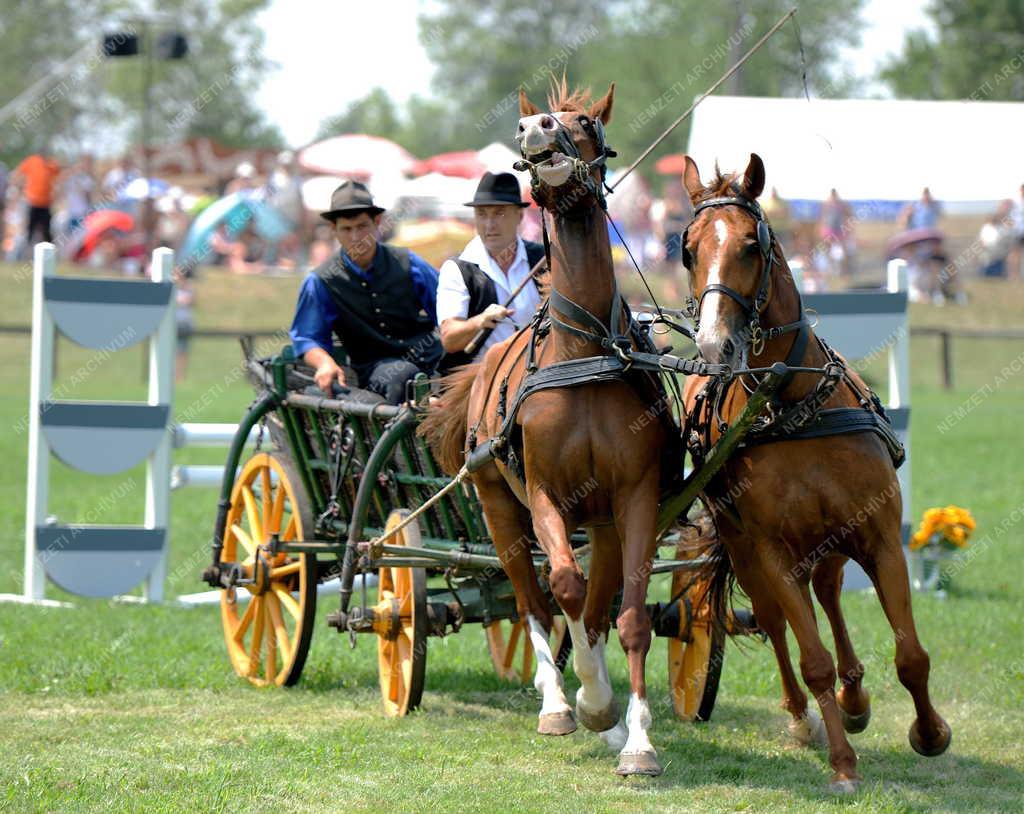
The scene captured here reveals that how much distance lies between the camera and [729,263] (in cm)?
489

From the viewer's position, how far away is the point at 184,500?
14.2 meters

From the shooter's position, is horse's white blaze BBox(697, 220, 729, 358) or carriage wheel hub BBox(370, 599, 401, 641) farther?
carriage wheel hub BBox(370, 599, 401, 641)

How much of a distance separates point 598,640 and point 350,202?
2696 mm

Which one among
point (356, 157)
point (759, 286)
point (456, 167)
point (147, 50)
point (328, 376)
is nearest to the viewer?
point (759, 286)

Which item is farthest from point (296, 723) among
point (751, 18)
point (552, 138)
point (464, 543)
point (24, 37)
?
point (24, 37)

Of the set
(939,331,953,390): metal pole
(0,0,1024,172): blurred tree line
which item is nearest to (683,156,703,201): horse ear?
(939,331,953,390): metal pole

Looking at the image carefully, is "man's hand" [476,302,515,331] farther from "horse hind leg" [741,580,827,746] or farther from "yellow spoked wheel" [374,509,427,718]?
"horse hind leg" [741,580,827,746]

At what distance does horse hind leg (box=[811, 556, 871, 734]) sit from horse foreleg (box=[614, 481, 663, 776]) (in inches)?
33.4

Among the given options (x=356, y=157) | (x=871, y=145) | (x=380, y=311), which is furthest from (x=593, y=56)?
(x=380, y=311)

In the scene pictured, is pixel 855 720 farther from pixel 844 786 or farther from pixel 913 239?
pixel 913 239

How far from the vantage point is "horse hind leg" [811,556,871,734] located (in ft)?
18.9

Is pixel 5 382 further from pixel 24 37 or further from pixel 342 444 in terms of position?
pixel 24 37

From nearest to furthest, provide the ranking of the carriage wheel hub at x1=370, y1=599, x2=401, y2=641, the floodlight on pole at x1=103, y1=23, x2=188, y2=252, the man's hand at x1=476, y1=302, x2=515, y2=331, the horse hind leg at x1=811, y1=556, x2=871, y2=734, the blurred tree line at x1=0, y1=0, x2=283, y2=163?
1. the horse hind leg at x1=811, y1=556, x2=871, y2=734
2. the man's hand at x1=476, y1=302, x2=515, y2=331
3. the carriage wheel hub at x1=370, y1=599, x2=401, y2=641
4. the floodlight on pole at x1=103, y1=23, x2=188, y2=252
5. the blurred tree line at x1=0, y1=0, x2=283, y2=163

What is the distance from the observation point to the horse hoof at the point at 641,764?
5168 mm
